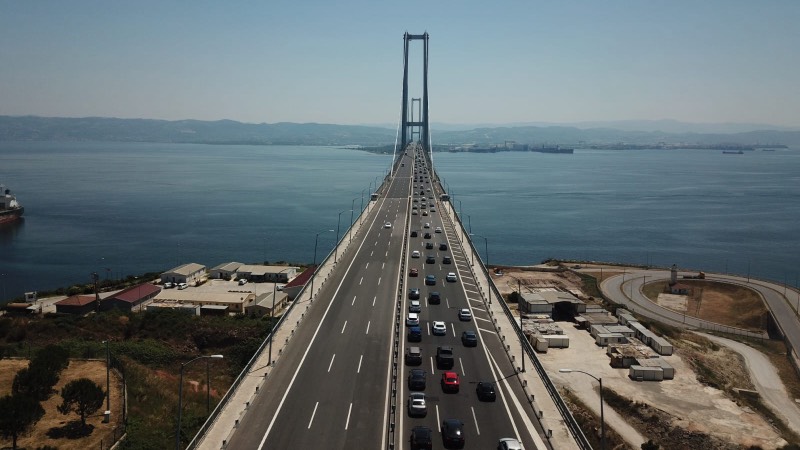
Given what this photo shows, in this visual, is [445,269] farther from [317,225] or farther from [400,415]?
[317,225]

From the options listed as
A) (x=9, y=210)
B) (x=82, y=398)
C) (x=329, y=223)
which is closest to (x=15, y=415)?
(x=82, y=398)

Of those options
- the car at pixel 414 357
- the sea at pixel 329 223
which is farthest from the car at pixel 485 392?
the sea at pixel 329 223

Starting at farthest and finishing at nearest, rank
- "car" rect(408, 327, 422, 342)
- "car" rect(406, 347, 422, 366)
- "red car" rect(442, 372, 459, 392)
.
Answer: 1. "car" rect(408, 327, 422, 342)
2. "car" rect(406, 347, 422, 366)
3. "red car" rect(442, 372, 459, 392)

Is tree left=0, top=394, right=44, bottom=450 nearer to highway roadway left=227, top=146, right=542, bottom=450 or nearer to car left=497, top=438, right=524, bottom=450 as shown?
highway roadway left=227, top=146, right=542, bottom=450

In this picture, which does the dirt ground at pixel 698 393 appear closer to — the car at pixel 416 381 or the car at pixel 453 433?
the car at pixel 416 381

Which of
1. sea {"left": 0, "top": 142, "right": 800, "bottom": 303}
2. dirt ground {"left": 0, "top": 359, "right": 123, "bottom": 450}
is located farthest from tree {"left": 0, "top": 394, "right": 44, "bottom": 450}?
sea {"left": 0, "top": 142, "right": 800, "bottom": 303}

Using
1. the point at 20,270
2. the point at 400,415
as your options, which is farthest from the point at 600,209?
the point at 400,415
